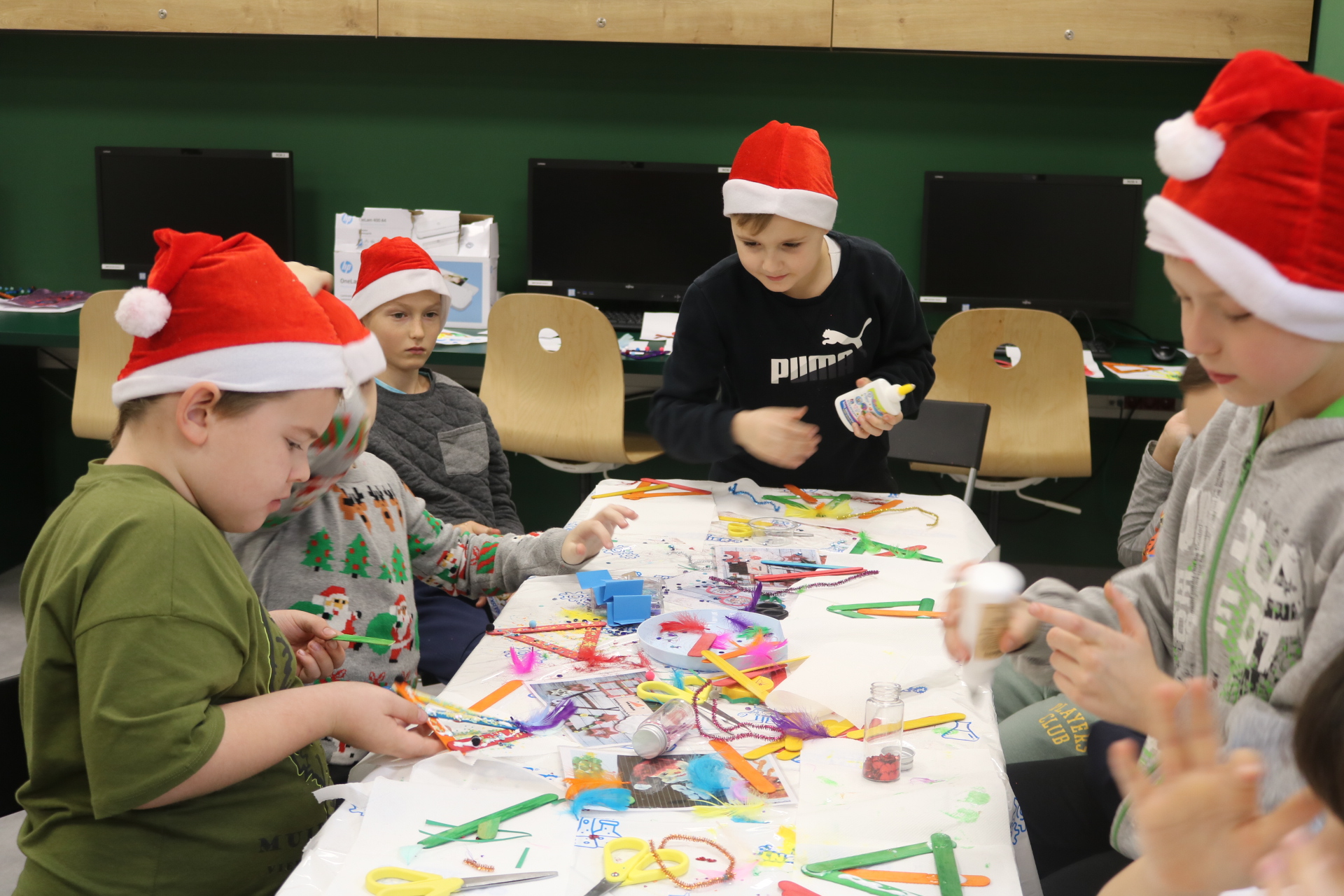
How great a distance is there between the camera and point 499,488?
2449 millimetres

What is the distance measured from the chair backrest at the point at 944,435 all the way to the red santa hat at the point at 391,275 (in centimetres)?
124

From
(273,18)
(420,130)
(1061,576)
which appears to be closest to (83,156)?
(273,18)

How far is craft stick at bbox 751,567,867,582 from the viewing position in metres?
1.71

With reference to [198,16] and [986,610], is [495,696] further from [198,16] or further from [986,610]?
[198,16]

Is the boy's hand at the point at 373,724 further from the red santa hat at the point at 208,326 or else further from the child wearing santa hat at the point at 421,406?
the child wearing santa hat at the point at 421,406

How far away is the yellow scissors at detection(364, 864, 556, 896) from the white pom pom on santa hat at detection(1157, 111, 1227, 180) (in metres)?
0.85

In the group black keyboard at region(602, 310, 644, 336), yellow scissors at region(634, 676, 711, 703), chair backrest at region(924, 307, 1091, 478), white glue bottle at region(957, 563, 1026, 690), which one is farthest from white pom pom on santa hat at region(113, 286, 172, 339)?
black keyboard at region(602, 310, 644, 336)

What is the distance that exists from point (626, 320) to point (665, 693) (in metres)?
2.94

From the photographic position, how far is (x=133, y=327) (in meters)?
1.06

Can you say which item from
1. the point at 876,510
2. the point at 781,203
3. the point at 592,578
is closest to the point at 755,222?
the point at 781,203

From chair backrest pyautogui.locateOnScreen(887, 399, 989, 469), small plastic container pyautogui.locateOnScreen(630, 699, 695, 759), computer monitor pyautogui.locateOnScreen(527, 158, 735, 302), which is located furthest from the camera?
computer monitor pyautogui.locateOnScreen(527, 158, 735, 302)

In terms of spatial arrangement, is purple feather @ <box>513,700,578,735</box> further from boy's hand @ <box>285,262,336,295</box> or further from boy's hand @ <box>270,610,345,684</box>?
boy's hand @ <box>285,262,336,295</box>

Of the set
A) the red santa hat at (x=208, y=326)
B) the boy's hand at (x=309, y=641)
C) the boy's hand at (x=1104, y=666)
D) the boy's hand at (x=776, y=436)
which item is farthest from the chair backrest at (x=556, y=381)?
the boy's hand at (x=1104, y=666)

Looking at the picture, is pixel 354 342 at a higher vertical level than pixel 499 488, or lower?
higher
